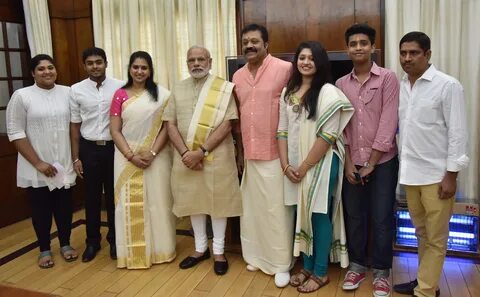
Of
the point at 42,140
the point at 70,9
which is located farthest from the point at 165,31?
the point at 42,140

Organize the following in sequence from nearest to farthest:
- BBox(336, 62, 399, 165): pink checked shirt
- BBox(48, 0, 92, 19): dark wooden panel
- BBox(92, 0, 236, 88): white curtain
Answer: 1. BBox(336, 62, 399, 165): pink checked shirt
2. BBox(92, 0, 236, 88): white curtain
3. BBox(48, 0, 92, 19): dark wooden panel

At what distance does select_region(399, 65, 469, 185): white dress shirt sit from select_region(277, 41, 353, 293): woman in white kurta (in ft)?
1.03

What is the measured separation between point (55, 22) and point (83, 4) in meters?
0.31

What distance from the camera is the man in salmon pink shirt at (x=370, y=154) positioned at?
2.23m

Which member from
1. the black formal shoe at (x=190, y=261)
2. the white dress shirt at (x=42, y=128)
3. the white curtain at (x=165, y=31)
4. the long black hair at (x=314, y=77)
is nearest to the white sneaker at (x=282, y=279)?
the black formal shoe at (x=190, y=261)

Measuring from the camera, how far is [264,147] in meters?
2.49

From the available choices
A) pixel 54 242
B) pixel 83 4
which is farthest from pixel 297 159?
pixel 83 4

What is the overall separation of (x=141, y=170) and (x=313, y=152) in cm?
113

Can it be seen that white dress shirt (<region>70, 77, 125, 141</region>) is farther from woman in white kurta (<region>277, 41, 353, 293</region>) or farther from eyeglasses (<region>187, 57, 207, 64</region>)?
woman in white kurta (<region>277, 41, 353, 293</region>)

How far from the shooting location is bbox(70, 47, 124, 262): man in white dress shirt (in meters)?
2.81

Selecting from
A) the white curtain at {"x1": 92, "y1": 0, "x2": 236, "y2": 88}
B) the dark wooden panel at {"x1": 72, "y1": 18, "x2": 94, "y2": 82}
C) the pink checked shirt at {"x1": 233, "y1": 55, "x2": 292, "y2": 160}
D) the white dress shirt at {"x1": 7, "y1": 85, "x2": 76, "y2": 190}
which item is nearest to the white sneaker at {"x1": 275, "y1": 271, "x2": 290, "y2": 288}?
the pink checked shirt at {"x1": 233, "y1": 55, "x2": 292, "y2": 160}

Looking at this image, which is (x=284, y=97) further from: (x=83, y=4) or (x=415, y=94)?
(x=83, y=4)

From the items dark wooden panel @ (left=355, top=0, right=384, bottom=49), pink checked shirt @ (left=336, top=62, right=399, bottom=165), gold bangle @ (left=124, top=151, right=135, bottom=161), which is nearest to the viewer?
pink checked shirt @ (left=336, top=62, right=399, bottom=165)

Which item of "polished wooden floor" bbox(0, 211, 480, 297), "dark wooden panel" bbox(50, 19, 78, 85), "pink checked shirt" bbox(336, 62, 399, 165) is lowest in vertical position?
"polished wooden floor" bbox(0, 211, 480, 297)
